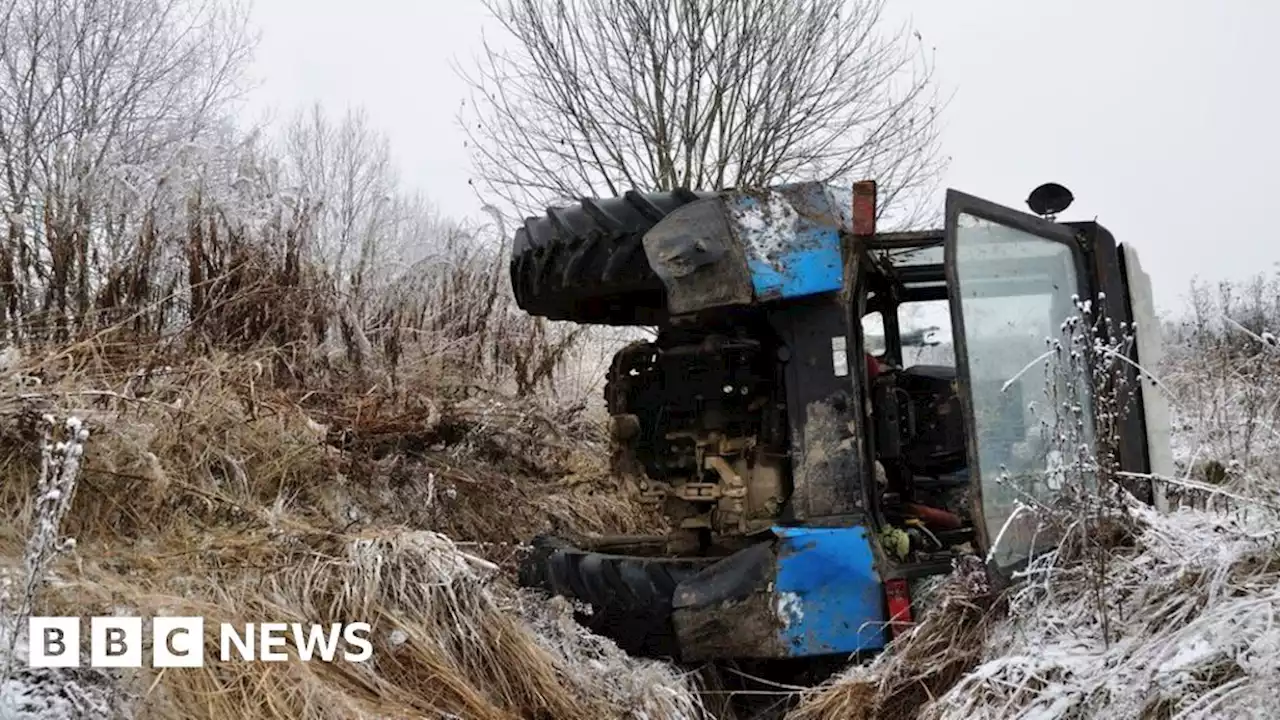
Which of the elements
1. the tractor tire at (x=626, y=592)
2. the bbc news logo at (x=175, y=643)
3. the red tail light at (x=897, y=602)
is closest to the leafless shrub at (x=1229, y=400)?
the red tail light at (x=897, y=602)

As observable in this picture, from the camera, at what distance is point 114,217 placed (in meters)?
5.04

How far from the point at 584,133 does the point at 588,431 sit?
5.40 m

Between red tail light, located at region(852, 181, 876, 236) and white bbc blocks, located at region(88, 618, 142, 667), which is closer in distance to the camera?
white bbc blocks, located at region(88, 618, 142, 667)

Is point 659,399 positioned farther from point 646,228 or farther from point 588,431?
point 588,431

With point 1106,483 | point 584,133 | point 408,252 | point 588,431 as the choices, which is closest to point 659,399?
point 1106,483

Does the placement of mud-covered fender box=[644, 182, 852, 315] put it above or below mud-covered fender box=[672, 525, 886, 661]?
above

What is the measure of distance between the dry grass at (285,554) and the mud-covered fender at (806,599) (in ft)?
1.05

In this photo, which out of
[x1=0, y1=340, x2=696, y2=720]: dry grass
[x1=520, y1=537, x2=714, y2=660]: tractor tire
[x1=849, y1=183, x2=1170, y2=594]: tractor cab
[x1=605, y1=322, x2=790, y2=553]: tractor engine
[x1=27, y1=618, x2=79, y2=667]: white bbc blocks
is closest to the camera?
[x1=27, y1=618, x2=79, y2=667]: white bbc blocks

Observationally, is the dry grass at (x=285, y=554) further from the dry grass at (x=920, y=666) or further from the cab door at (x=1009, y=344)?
the cab door at (x=1009, y=344)

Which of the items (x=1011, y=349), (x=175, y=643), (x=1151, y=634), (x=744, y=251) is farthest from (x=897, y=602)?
(x=175, y=643)

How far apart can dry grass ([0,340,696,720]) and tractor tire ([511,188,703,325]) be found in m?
0.95

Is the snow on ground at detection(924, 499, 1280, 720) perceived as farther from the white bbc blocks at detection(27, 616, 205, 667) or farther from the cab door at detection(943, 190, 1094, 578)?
the white bbc blocks at detection(27, 616, 205, 667)

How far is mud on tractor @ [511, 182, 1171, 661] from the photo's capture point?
3.24 meters

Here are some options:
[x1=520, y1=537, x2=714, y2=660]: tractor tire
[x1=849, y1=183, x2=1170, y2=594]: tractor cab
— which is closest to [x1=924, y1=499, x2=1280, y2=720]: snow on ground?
[x1=849, y1=183, x2=1170, y2=594]: tractor cab
